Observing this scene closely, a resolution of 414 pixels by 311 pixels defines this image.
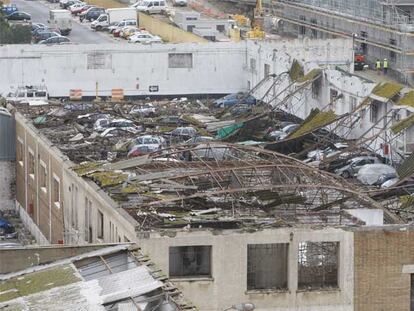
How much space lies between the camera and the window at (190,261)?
26953 mm

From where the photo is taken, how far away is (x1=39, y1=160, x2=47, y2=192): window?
37603 millimetres

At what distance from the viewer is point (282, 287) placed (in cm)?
2741

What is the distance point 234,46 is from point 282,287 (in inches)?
1127

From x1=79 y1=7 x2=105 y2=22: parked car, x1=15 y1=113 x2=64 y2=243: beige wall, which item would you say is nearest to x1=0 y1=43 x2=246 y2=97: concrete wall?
x1=15 y1=113 x2=64 y2=243: beige wall

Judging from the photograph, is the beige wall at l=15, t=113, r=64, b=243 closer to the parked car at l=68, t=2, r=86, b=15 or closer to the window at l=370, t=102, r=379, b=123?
the window at l=370, t=102, r=379, b=123

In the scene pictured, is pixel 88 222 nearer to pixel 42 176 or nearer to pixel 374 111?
pixel 42 176

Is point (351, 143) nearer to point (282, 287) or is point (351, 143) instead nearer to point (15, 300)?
point (282, 287)

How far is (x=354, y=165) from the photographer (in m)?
39.2

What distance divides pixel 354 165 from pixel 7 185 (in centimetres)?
891

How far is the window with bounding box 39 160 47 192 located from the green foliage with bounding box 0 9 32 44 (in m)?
28.9

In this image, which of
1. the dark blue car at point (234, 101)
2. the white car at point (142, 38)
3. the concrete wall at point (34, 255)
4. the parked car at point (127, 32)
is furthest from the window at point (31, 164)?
the parked car at point (127, 32)

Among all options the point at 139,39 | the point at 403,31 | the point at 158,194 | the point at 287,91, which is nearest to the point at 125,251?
the point at 158,194

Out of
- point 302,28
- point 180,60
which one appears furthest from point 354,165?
point 302,28

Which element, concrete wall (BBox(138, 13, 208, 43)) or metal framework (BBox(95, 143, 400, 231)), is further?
concrete wall (BBox(138, 13, 208, 43))
